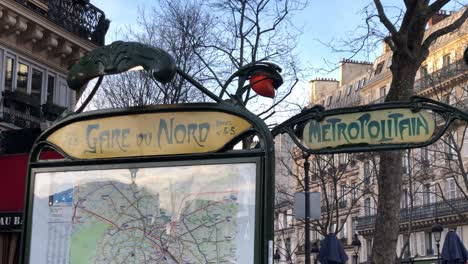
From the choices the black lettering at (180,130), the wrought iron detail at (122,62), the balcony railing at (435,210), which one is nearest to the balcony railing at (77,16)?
the wrought iron detail at (122,62)

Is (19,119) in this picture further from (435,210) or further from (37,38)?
(435,210)

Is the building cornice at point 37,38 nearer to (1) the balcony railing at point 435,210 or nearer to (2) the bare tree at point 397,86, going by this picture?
(2) the bare tree at point 397,86

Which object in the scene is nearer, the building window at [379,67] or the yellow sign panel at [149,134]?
the yellow sign panel at [149,134]

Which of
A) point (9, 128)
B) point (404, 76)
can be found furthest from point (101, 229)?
point (9, 128)

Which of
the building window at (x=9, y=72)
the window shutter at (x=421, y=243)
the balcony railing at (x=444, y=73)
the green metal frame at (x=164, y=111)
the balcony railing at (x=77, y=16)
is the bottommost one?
the green metal frame at (x=164, y=111)

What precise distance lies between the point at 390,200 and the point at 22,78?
8.39m

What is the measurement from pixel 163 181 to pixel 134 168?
11.2 inches

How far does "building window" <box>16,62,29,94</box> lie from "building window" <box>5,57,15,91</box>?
0.75 ft

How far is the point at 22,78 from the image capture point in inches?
585

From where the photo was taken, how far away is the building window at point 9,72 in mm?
14273

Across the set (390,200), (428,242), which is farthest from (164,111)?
(428,242)

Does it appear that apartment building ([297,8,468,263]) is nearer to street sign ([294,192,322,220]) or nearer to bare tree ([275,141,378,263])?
bare tree ([275,141,378,263])

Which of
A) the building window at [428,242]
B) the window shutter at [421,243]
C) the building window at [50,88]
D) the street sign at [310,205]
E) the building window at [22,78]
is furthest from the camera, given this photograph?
the window shutter at [421,243]

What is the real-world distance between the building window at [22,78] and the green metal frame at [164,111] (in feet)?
31.4
